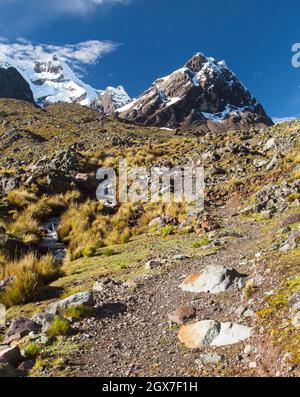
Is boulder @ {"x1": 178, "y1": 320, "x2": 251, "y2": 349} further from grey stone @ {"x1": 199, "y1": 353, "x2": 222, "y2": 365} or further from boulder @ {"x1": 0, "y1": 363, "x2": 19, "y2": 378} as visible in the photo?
boulder @ {"x1": 0, "y1": 363, "x2": 19, "y2": 378}

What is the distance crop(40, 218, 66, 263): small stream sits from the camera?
1712 cm

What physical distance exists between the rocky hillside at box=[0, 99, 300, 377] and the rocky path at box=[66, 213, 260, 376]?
24 mm

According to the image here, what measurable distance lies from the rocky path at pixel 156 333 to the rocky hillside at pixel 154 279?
0.08 feet

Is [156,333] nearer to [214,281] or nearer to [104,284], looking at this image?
[214,281]

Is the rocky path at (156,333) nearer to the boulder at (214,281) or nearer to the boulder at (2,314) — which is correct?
the boulder at (214,281)

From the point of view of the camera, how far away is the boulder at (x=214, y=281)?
923cm

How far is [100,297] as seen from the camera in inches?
390

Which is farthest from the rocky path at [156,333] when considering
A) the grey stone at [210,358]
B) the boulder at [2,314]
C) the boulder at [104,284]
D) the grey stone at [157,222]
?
the grey stone at [157,222]

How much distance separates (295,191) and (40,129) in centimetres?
8860

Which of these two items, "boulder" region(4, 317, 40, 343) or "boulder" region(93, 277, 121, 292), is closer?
"boulder" region(4, 317, 40, 343)

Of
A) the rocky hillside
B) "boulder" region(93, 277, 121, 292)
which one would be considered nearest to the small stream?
the rocky hillside

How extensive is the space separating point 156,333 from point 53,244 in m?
11.3

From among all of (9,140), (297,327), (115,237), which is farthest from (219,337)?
(9,140)

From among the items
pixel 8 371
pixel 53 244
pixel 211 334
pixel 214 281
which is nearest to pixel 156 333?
pixel 211 334
